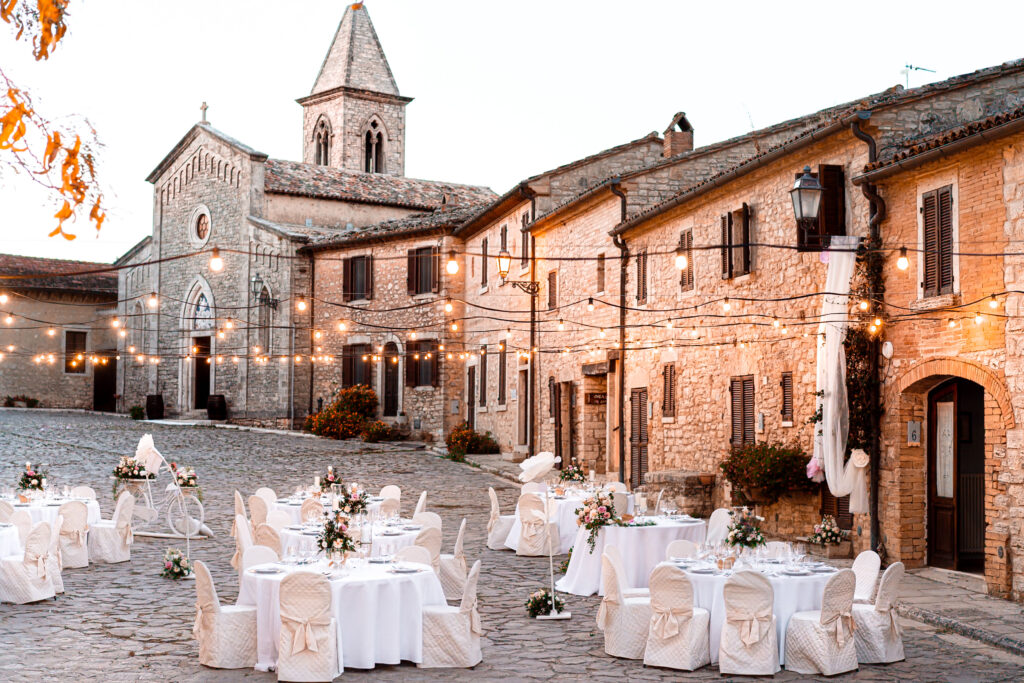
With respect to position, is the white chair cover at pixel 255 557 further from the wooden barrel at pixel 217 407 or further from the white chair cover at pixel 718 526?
the wooden barrel at pixel 217 407

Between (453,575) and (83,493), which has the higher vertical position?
(83,493)

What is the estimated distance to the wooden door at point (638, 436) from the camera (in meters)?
19.2

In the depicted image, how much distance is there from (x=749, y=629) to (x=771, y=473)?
6.32m

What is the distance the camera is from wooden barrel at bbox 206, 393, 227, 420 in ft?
110

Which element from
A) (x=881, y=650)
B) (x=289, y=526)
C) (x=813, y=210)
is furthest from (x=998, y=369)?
(x=289, y=526)

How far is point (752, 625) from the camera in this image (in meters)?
7.80

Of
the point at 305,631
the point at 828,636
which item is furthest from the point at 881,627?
the point at 305,631

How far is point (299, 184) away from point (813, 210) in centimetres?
2618

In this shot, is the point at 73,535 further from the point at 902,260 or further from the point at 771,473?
the point at 902,260

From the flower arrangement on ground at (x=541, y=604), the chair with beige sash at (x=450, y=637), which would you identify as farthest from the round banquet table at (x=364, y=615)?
the flower arrangement on ground at (x=541, y=604)

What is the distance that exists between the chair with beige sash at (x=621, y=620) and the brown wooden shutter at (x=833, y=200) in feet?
21.3

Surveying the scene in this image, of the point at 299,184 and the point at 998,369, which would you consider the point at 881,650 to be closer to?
the point at 998,369

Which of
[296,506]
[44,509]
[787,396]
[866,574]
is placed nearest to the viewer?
[866,574]

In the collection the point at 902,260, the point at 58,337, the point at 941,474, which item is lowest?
the point at 941,474
